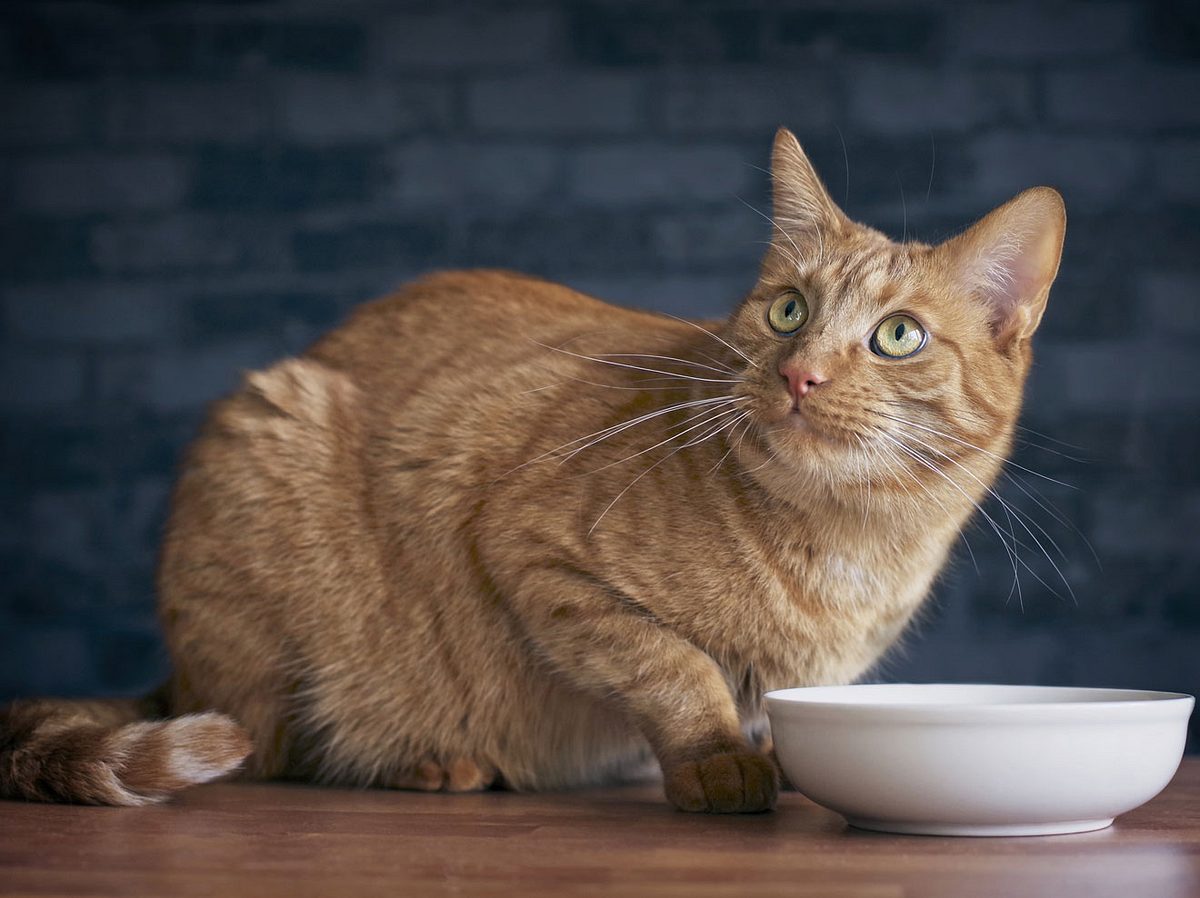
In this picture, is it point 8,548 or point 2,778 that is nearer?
point 2,778

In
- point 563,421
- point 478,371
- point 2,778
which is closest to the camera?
point 2,778

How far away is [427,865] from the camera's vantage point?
122 centimetres

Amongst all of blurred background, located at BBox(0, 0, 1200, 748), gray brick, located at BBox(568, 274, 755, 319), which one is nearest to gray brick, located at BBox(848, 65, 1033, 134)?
blurred background, located at BBox(0, 0, 1200, 748)

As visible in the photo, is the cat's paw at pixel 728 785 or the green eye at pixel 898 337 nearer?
the cat's paw at pixel 728 785

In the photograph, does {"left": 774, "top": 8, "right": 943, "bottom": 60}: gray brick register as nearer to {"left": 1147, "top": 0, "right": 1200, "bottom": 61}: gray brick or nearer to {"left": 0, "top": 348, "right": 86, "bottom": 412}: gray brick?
{"left": 1147, "top": 0, "right": 1200, "bottom": 61}: gray brick

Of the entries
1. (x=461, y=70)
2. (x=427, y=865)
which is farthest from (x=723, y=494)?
(x=461, y=70)

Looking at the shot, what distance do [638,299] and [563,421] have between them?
158 cm

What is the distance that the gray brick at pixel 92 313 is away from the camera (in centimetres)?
344

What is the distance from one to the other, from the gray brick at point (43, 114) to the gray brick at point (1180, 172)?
101 inches

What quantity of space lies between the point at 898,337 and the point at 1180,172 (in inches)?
77.4

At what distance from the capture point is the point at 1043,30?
3314 millimetres

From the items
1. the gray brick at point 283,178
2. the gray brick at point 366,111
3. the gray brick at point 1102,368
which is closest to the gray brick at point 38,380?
the gray brick at point 283,178

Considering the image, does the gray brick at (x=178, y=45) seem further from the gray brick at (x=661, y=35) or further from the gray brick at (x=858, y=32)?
the gray brick at (x=858, y=32)

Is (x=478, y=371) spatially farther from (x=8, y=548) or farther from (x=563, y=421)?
(x=8, y=548)
